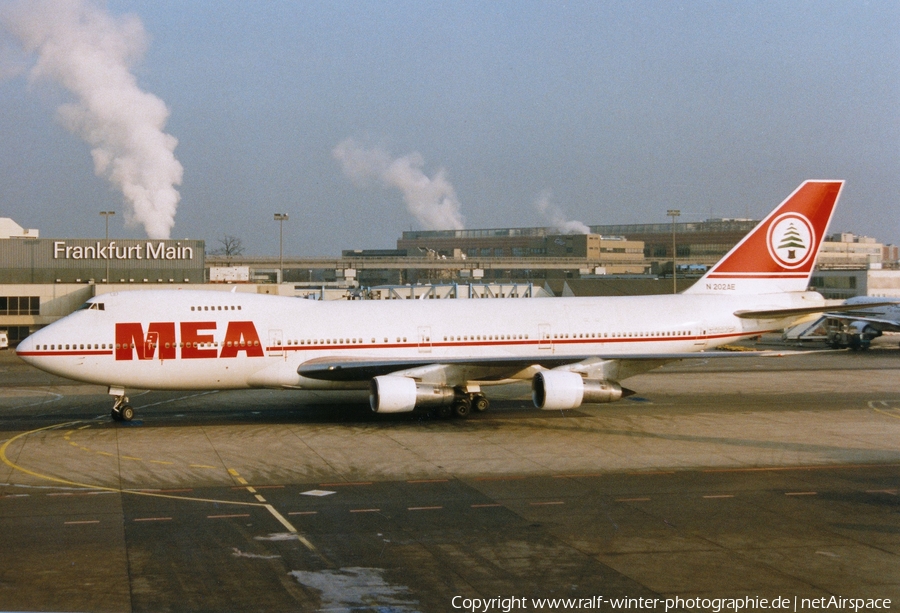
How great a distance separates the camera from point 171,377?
1128 inches

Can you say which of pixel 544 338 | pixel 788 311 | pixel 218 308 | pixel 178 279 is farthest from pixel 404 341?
pixel 178 279

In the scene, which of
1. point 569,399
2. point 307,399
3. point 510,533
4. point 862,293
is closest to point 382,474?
point 510,533

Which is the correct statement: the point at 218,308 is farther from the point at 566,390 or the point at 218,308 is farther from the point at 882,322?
the point at 882,322

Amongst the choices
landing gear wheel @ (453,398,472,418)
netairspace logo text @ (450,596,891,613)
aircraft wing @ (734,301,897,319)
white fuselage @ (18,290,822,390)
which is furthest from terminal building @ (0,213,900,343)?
netairspace logo text @ (450,596,891,613)

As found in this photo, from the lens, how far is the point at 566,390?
88.2 feet

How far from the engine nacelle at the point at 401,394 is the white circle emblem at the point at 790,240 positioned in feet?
51.3

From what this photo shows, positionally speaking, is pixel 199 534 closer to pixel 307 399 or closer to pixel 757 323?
pixel 307 399

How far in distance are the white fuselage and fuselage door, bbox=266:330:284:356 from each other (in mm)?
34

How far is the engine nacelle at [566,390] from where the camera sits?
26.8 meters

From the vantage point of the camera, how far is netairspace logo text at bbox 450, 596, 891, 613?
1212 centimetres

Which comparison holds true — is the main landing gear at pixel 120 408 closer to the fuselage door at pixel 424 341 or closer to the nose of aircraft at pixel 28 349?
the nose of aircraft at pixel 28 349

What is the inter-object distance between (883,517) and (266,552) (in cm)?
1205

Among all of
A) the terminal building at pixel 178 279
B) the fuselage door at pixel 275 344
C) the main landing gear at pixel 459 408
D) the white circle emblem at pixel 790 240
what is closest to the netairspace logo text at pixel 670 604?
the main landing gear at pixel 459 408

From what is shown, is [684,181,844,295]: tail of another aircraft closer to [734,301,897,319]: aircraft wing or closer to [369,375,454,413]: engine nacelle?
[734,301,897,319]: aircraft wing
